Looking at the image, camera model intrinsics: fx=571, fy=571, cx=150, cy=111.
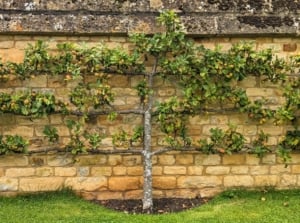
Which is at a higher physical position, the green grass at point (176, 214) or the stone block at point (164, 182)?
the stone block at point (164, 182)

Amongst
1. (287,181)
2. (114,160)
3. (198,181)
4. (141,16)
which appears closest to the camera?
(141,16)

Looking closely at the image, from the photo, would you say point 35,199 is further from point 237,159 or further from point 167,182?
point 237,159

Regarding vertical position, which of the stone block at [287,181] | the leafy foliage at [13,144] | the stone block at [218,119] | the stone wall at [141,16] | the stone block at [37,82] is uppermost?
the stone wall at [141,16]

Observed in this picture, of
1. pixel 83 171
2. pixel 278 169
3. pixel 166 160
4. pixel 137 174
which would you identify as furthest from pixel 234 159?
pixel 83 171

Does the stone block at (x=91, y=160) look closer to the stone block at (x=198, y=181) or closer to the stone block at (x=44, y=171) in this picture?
the stone block at (x=44, y=171)

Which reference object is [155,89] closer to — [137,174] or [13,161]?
[137,174]

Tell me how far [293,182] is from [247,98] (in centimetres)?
127

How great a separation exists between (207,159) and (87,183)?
1505 millimetres

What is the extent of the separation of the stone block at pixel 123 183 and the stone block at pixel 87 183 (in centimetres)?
9

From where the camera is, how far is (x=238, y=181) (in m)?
7.11

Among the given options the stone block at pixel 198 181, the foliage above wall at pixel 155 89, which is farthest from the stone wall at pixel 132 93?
the foliage above wall at pixel 155 89

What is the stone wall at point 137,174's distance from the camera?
6875 mm

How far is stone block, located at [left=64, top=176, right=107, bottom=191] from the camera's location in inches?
273

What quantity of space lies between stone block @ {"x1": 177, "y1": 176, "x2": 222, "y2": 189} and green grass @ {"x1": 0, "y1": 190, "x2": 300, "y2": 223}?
191 mm
